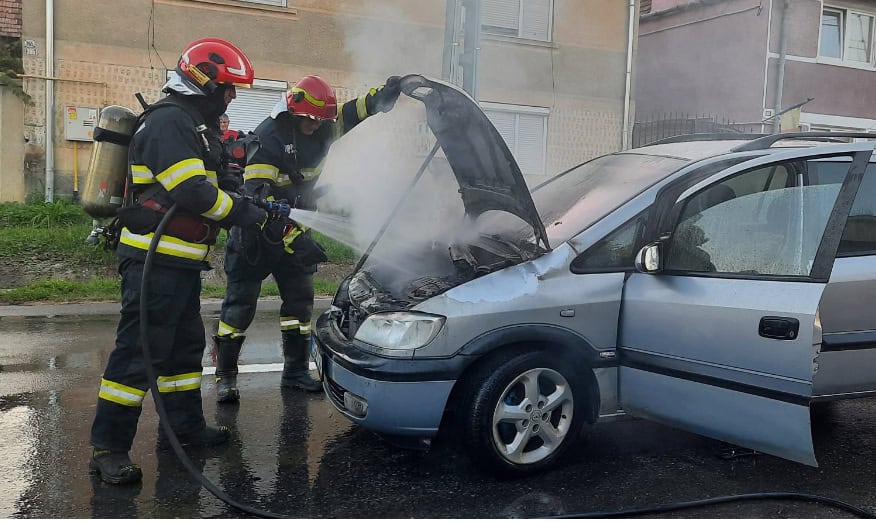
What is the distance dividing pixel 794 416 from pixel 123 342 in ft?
10.1

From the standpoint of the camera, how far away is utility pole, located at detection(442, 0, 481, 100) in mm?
7695

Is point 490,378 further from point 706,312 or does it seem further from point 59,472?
point 59,472

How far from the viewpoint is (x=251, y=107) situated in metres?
12.6

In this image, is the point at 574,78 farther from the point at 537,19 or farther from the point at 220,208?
the point at 220,208

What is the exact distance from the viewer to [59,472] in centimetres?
346

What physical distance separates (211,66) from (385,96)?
1.15 metres

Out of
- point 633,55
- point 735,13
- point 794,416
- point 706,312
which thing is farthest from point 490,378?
point 735,13

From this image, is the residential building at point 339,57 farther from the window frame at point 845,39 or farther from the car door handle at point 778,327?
the car door handle at point 778,327

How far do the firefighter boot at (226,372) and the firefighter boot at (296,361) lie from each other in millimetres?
378

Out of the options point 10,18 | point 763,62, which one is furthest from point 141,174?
point 763,62

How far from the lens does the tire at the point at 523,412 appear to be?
3303 millimetres

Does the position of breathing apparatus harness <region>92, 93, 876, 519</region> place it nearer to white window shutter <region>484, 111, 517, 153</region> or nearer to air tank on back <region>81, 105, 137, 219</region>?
air tank on back <region>81, 105, 137, 219</region>

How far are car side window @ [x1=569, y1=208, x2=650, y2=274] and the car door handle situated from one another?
65 centimetres

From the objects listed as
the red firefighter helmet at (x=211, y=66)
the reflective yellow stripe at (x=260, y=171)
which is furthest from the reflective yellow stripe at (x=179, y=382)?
the red firefighter helmet at (x=211, y=66)
